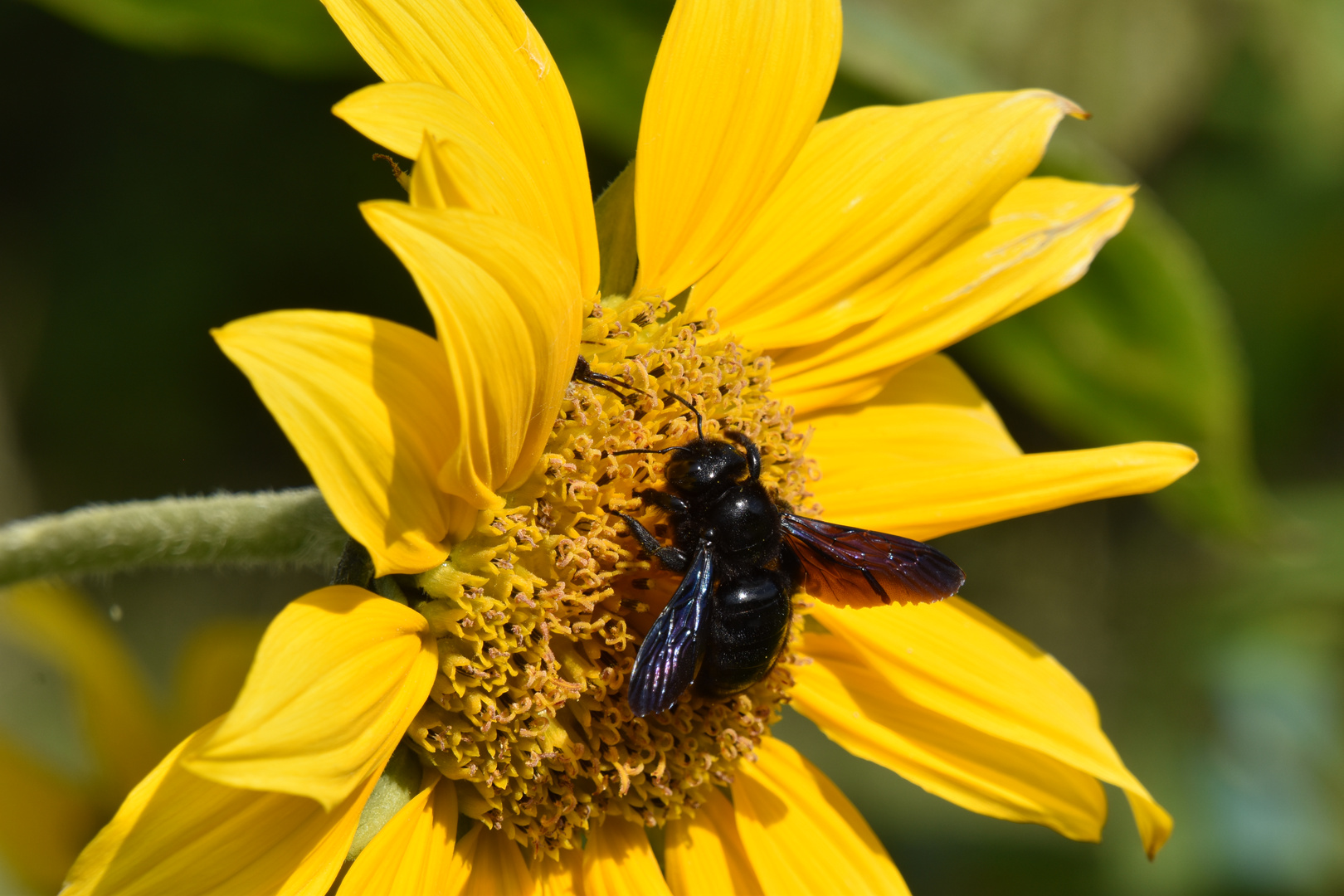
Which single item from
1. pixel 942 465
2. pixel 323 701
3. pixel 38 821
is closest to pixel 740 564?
pixel 942 465

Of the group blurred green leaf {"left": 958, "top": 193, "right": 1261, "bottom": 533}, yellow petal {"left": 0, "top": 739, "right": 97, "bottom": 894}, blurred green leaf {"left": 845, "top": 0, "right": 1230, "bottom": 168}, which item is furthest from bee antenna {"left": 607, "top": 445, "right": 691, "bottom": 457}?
yellow petal {"left": 0, "top": 739, "right": 97, "bottom": 894}

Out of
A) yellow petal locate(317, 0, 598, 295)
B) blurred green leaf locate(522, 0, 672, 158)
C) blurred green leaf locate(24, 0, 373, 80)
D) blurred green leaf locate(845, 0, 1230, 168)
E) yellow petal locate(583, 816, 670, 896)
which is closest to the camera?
yellow petal locate(317, 0, 598, 295)

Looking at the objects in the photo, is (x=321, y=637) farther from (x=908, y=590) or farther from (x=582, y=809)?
(x=908, y=590)

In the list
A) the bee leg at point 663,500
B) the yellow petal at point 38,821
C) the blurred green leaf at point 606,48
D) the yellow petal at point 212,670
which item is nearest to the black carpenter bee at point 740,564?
the bee leg at point 663,500

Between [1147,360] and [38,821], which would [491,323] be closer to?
[1147,360]

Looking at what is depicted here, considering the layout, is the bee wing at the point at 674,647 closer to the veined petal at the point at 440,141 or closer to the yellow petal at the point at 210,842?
the yellow petal at the point at 210,842

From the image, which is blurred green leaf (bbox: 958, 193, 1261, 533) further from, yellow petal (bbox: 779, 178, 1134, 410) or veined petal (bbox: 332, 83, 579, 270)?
veined petal (bbox: 332, 83, 579, 270)
